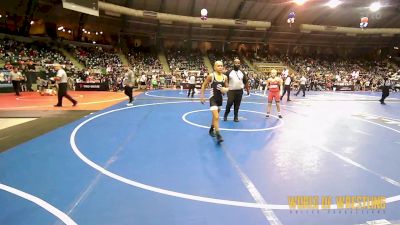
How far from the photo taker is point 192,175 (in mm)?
4934

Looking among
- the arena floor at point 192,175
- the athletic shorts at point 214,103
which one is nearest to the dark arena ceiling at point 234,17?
the arena floor at point 192,175

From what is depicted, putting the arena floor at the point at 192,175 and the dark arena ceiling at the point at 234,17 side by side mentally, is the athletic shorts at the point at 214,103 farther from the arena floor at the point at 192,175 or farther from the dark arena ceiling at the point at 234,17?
the dark arena ceiling at the point at 234,17

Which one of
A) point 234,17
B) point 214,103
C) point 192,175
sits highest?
point 234,17

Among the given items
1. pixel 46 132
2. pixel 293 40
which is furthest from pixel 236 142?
pixel 293 40

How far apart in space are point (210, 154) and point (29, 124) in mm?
6216

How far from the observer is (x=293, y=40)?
47219 mm

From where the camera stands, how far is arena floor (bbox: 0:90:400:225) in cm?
361

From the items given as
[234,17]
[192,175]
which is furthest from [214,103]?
[234,17]

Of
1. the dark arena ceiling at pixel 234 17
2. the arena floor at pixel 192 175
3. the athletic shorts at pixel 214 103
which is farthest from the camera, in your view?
the dark arena ceiling at pixel 234 17

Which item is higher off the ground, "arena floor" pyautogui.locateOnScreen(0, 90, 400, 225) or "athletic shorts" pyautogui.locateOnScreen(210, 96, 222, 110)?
"athletic shorts" pyautogui.locateOnScreen(210, 96, 222, 110)

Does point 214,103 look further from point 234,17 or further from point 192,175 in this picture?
point 234,17

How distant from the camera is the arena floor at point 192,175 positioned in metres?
3.61

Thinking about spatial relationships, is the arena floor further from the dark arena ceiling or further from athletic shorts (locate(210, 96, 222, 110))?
the dark arena ceiling

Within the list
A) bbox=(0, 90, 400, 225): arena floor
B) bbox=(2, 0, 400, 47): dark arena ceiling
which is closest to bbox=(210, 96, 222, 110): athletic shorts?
bbox=(0, 90, 400, 225): arena floor
